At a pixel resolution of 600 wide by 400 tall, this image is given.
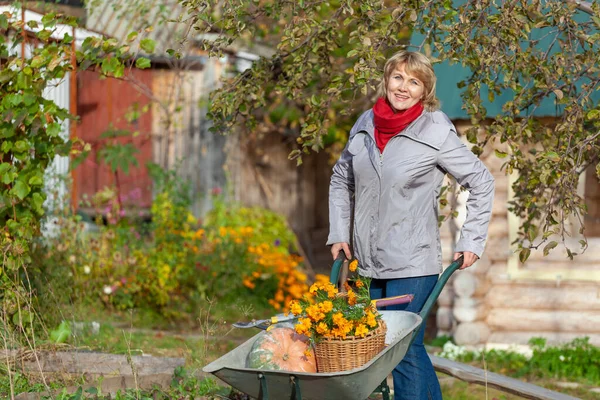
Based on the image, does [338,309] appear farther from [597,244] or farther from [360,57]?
[597,244]

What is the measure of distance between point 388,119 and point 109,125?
5.89 m

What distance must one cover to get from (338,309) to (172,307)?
5.05m

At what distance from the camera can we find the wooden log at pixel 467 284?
7738 millimetres

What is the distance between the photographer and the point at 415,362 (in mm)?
3998

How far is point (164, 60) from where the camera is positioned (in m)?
9.79

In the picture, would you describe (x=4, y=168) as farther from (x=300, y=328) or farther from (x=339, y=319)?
(x=339, y=319)

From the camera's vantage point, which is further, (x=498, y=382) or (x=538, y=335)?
(x=538, y=335)

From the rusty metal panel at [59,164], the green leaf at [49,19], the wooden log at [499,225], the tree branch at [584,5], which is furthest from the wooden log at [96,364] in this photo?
the wooden log at [499,225]

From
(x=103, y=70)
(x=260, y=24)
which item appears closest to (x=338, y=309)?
(x=103, y=70)

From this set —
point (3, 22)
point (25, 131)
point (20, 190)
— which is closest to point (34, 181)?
point (20, 190)

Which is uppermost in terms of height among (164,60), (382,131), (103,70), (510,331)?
(164,60)

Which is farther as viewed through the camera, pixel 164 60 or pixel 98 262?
pixel 164 60

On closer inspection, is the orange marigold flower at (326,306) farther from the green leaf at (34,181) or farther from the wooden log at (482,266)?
the wooden log at (482,266)

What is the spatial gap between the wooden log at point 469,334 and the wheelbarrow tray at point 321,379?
4.26 metres
